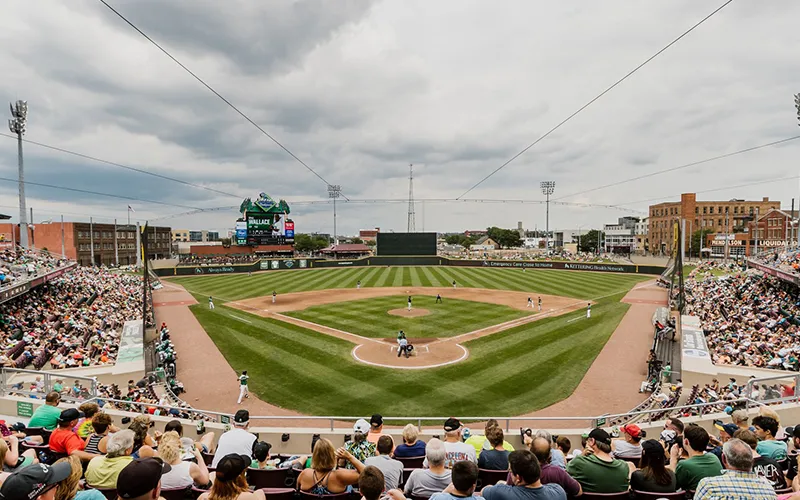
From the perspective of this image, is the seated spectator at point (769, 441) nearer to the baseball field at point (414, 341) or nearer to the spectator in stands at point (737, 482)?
the spectator in stands at point (737, 482)

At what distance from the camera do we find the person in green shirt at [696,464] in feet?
15.1

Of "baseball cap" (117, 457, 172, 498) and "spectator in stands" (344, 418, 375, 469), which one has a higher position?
"baseball cap" (117, 457, 172, 498)

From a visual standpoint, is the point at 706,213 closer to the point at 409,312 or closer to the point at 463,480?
the point at 409,312

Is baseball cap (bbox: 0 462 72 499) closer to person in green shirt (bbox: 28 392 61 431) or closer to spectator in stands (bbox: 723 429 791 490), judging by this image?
person in green shirt (bbox: 28 392 61 431)

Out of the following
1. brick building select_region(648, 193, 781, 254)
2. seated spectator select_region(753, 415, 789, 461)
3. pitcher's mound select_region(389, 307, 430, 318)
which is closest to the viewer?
seated spectator select_region(753, 415, 789, 461)

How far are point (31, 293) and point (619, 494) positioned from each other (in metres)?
32.2

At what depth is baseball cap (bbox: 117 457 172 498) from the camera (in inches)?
120

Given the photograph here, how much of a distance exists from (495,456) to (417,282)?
42868mm

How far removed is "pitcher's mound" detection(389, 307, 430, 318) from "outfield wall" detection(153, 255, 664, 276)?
38861mm

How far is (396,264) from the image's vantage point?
70.2 metres

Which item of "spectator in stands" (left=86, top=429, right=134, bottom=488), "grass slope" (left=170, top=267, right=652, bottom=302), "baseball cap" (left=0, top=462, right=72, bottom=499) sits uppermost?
"baseball cap" (left=0, top=462, right=72, bottom=499)

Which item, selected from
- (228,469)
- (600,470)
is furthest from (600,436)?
(228,469)

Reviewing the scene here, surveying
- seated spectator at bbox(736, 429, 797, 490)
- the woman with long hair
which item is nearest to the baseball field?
seated spectator at bbox(736, 429, 797, 490)

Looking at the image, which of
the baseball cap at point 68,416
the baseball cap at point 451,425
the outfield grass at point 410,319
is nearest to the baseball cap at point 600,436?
the baseball cap at point 451,425
